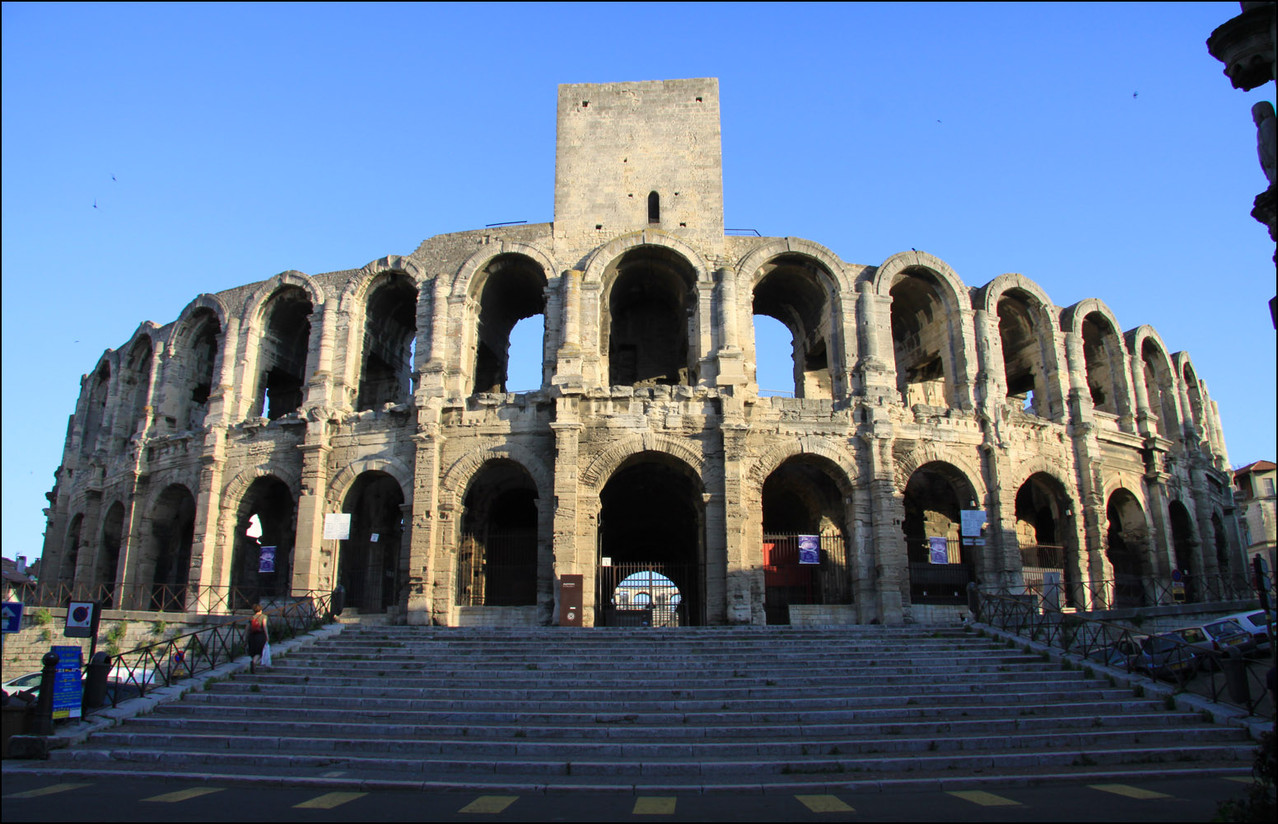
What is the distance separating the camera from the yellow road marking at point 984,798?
27.1 ft

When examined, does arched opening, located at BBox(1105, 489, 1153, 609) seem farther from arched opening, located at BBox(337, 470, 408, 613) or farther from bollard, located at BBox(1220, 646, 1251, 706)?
arched opening, located at BBox(337, 470, 408, 613)

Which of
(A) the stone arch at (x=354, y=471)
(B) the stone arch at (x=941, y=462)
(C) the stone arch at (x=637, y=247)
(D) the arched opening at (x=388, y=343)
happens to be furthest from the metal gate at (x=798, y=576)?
(D) the arched opening at (x=388, y=343)

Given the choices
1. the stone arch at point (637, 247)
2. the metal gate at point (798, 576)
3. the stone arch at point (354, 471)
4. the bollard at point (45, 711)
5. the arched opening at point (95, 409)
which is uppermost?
the stone arch at point (637, 247)

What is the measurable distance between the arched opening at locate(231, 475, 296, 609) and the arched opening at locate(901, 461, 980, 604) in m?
18.0

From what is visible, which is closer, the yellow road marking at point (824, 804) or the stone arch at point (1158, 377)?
the yellow road marking at point (824, 804)

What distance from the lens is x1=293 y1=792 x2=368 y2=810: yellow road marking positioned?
26.4ft

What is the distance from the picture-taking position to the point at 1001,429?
914 inches

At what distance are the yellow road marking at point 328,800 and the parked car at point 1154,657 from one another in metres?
12.2

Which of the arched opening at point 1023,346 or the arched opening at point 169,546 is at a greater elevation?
the arched opening at point 1023,346

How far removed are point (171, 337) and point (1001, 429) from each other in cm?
2558

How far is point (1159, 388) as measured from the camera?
29078 millimetres

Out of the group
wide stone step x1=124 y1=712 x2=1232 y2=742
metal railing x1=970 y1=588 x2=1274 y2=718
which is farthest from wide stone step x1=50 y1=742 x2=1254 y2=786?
metal railing x1=970 y1=588 x2=1274 y2=718

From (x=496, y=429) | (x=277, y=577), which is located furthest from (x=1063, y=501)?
(x=277, y=577)

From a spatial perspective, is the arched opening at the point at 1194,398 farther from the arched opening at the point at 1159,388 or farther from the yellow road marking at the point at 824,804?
the yellow road marking at the point at 824,804
